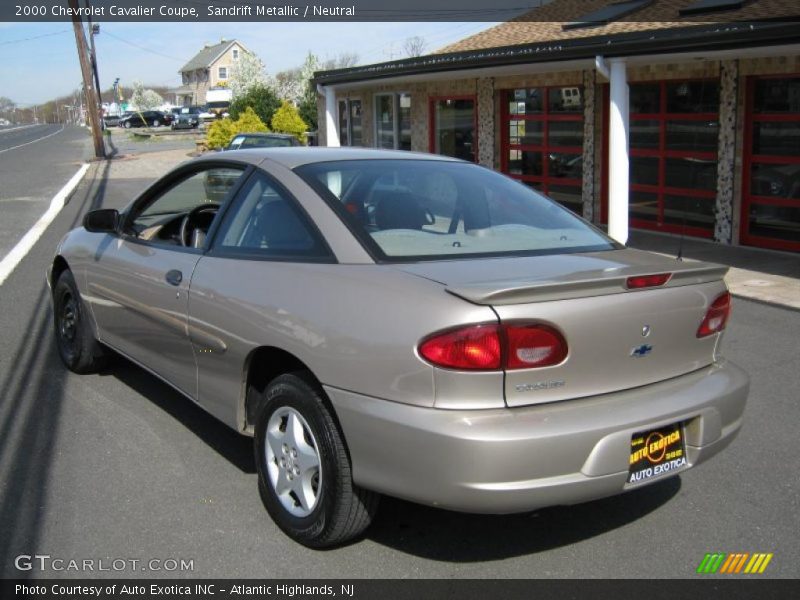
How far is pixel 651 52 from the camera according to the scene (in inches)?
399

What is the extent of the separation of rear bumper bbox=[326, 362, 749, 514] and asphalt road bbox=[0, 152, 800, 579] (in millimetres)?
513

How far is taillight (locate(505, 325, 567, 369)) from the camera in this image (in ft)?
9.46

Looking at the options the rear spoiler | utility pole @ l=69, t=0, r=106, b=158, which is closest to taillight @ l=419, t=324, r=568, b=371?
the rear spoiler

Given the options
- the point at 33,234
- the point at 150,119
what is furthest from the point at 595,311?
the point at 150,119

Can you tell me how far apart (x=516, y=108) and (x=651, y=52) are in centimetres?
594

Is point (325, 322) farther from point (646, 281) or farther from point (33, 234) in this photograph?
point (33, 234)

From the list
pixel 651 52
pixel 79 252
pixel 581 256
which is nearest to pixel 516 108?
pixel 651 52

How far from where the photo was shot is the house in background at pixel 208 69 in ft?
339

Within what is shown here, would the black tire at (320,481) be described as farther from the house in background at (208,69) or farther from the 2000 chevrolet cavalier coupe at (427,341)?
the house in background at (208,69)

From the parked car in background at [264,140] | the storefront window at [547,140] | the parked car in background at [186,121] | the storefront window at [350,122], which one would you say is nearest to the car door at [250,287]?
Result: the storefront window at [547,140]

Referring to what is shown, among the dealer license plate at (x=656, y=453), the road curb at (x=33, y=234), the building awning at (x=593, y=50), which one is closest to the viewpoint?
the dealer license plate at (x=656, y=453)
